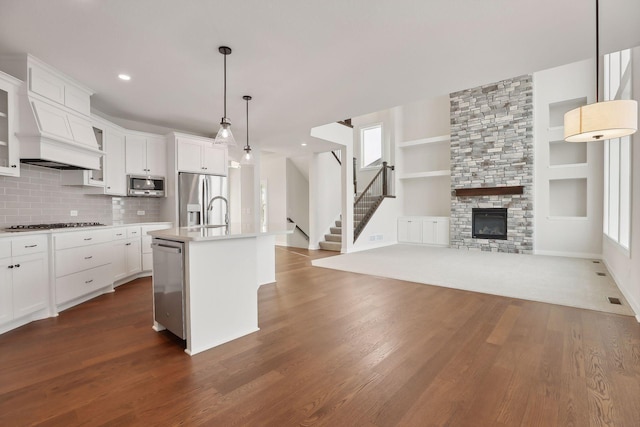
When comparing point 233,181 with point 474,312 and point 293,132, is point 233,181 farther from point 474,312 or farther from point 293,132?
point 474,312

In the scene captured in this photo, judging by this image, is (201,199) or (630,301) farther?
(201,199)

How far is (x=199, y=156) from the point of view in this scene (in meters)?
5.43

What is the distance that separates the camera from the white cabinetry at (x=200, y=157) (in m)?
5.20

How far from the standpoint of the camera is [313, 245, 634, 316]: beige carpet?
3.62 metres

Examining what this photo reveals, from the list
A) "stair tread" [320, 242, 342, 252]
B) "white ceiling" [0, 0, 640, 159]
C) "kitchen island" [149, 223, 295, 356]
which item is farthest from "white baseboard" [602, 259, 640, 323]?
"stair tread" [320, 242, 342, 252]

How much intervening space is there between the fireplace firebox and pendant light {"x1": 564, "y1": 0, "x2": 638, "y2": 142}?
5563 millimetres

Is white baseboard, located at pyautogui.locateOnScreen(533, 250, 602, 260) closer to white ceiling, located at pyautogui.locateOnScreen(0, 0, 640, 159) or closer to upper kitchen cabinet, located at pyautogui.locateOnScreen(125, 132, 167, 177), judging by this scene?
white ceiling, located at pyautogui.locateOnScreen(0, 0, 640, 159)

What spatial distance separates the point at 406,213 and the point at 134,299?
26.6 feet

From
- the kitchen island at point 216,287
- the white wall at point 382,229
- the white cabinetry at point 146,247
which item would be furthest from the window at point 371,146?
the kitchen island at point 216,287

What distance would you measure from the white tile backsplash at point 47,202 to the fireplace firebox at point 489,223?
800 cm

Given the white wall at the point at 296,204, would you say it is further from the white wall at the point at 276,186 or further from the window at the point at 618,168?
the window at the point at 618,168

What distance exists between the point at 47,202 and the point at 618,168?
8176 millimetres

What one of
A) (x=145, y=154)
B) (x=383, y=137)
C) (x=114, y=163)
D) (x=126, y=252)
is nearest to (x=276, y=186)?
(x=383, y=137)

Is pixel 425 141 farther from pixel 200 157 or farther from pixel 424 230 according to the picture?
pixel 200 157
